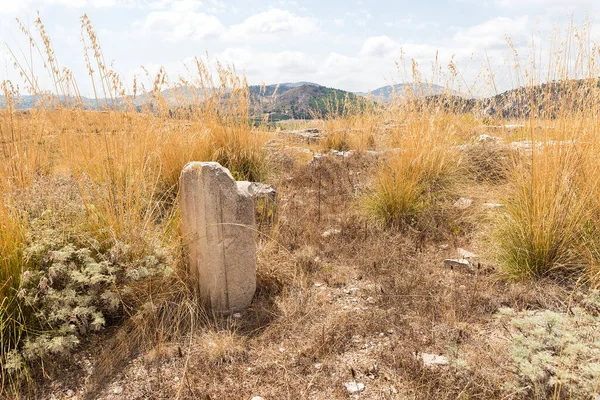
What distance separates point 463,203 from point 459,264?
1.25 m

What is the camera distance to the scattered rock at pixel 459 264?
Answer: 2.79m

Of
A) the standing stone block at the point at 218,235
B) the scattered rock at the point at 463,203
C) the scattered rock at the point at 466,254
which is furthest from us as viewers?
the scattered rock at the point at 463,203

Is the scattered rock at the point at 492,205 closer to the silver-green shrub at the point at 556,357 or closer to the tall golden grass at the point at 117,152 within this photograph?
the silver-green shrub at the point at 556,357

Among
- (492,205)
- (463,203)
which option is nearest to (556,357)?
(492,205)

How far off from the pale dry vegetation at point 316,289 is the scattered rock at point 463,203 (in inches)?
6.1

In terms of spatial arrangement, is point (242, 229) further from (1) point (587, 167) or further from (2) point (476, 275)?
(1) point (587, 167)

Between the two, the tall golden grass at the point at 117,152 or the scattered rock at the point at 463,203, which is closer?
the tall golden grass at the point at 117,152

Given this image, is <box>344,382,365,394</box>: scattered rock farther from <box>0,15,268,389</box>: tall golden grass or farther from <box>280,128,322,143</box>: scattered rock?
<box>280,128,322,143</box>: scattered rock

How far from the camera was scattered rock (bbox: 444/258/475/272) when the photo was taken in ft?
9.17

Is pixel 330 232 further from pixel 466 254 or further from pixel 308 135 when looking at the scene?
pixel 308 135

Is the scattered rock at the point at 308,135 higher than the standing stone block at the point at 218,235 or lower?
higher

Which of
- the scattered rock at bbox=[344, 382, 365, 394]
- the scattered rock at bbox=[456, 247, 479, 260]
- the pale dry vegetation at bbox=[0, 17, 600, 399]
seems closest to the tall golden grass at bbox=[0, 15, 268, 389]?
the pale dry vegetation at bbox=[0, 17, 600, 399]

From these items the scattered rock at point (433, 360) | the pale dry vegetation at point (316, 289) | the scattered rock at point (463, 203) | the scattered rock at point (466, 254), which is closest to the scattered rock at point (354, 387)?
the pale dry vegetation at point (316, 289)

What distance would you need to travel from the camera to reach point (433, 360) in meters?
1.85
